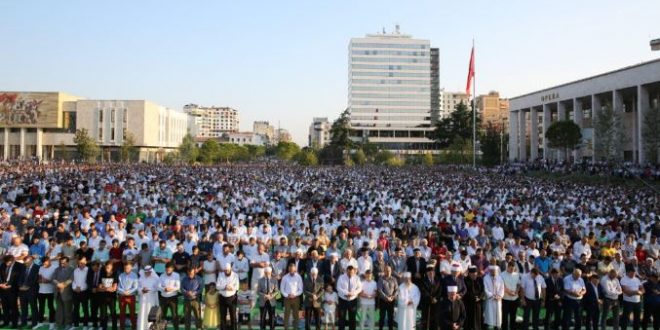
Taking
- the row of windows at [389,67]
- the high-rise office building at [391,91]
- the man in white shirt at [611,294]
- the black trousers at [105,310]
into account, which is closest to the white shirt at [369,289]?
the man in white shirt at [611,294]

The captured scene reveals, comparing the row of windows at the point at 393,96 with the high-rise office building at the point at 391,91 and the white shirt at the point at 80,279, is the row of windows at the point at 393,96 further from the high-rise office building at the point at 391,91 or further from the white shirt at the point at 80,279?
the white shirt at the point at 80,279

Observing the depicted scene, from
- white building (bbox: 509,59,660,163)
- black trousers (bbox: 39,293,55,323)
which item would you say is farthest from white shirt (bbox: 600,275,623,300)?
white building (bbox: 509,59,660,163)

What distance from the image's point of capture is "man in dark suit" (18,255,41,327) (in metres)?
8.74

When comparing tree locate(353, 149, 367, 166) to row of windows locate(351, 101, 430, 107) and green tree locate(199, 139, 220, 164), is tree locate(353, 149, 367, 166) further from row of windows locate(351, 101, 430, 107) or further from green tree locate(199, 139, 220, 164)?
row of windows locate(351, 101, 430, 107)

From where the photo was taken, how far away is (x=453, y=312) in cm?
821

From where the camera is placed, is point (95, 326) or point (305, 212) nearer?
point (95, 326)

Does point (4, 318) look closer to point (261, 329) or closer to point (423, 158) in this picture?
point (261, 329)

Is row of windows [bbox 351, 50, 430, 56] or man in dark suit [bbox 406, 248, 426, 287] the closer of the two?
man in dark suit [bbox 406, 248, 426, 287]

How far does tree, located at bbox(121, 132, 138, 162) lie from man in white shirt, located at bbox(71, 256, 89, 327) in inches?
2776

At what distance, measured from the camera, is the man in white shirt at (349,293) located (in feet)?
28.2

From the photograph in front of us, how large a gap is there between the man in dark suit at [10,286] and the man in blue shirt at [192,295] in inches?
108

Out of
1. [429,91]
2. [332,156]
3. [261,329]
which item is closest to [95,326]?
[261,329]

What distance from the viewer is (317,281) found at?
8758 mm

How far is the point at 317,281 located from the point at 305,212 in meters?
7.87
